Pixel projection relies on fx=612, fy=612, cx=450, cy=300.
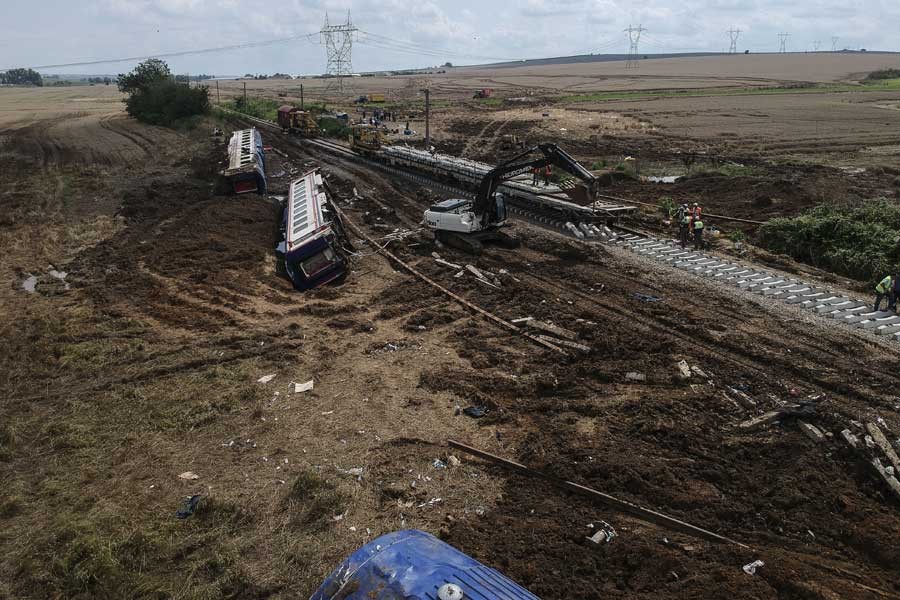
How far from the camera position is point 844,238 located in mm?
20172

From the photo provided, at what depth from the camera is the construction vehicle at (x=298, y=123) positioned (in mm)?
50688

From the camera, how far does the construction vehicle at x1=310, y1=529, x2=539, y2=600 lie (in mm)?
5141

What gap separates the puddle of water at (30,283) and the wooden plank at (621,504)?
53.7 ft

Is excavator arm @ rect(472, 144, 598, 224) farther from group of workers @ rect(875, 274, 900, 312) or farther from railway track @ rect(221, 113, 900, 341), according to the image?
group of workers @ rect(875, 274, 900, 312)

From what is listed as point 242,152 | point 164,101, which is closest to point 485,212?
point 242,152

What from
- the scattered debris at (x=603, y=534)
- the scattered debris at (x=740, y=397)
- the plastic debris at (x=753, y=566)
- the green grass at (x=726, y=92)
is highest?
the green grass at (x=726, y=92)

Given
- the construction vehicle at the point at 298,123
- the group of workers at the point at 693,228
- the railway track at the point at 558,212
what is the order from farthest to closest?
the construction vehicle at the point at 298,123
the railway track at the point at 558,212
the group of workers at the point at 693,228

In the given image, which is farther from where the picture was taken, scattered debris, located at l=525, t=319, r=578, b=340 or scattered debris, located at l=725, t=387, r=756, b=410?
scattered debris, located at l=525, t=319, r=578, b=340

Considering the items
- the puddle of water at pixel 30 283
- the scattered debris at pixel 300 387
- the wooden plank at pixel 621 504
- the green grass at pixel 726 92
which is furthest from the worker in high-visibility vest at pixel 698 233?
the green grass at pixel 726 92

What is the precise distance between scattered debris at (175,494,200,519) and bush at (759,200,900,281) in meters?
18.8

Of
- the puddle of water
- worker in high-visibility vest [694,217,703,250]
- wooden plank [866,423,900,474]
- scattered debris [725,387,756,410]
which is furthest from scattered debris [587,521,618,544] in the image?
the puddle of water

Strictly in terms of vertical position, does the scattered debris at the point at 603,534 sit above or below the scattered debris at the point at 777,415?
below

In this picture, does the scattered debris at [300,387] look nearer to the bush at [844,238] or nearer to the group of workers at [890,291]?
the group of workers at [890,291]

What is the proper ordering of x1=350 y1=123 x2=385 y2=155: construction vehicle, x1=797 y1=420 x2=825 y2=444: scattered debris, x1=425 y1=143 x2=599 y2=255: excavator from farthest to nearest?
x1=350 y1=123 x2=385 y2=155: construction vehicle, x1=425 y1=143 x2=599 y2=255: excavator, x1=797 y1=420 x2=825 y2=444: scattered debris
